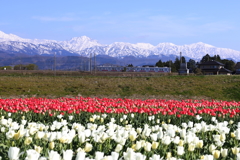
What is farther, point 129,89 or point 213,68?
point 213,68

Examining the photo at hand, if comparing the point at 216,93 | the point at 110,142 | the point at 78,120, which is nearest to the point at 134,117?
the point at 78,120

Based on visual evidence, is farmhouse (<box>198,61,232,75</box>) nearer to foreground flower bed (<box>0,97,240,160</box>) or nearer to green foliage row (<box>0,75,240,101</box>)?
green foliage row (<box>0,75,240,101</box>)

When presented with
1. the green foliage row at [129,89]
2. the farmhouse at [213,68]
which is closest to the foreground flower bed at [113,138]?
the green foliage row at [129,89]

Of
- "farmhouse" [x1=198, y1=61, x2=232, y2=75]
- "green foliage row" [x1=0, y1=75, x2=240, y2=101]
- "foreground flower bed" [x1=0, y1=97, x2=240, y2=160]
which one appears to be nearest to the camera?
"foreground flower bed" [x1=0, y1=97, x2=240, y2=160]

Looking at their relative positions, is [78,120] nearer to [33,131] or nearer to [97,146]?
[33,131]

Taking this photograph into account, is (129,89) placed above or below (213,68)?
below

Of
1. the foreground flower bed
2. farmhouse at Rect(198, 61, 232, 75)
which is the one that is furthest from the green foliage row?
farmhouse at Rect(198, 61, 232, 75)

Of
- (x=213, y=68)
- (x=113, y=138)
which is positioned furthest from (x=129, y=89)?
(x=213, y=68)

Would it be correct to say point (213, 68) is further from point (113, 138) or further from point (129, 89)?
point (113, 138)

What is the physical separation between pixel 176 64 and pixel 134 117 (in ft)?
366

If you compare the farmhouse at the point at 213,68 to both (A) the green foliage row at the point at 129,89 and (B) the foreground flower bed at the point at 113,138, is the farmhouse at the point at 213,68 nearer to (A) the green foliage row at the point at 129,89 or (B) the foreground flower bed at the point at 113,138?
(A) the green foliage row at the point at 129,89

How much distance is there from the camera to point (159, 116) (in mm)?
11320

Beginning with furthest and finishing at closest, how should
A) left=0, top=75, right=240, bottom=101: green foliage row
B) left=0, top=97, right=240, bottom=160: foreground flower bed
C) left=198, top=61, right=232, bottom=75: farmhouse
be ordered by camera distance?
left=198, top=61, right=232, bottom=75: farmhouse → left=0, top=75, right=240, bottom=101: green foliage row → left=0, top=97, right=240, bottom=160: foreground flower bed

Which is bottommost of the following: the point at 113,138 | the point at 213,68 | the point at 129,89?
the point at 129,89
